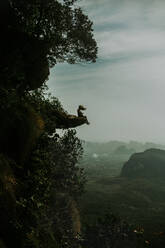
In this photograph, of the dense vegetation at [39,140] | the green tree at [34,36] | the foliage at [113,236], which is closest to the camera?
the dense vegetation at [39,140]

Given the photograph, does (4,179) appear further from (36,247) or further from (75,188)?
(75,188)

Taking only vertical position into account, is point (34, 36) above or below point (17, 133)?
above

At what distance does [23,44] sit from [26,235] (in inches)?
720

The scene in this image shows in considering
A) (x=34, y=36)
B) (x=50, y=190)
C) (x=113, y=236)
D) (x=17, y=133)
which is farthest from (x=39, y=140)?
(x=113, y=236)

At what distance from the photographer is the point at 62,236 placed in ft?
70.0

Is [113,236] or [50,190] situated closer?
[50,190]

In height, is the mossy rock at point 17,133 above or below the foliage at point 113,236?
above

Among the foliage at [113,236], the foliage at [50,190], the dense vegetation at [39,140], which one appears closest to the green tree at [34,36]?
the dense vegetation at [39,140]

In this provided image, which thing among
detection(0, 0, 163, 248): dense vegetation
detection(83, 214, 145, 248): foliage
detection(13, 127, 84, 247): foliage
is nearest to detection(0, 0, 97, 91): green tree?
detection(0, 0, 163, 248): dense vegetation

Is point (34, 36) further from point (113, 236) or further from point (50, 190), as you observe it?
point (113, 236)

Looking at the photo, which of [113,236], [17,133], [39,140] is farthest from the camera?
[113,236]

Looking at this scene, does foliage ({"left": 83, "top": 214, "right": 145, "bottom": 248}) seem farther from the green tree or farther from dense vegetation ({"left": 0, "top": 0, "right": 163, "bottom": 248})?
the green tree

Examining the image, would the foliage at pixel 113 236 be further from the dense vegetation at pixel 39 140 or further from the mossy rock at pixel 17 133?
the mossy rock at pixel 17 133

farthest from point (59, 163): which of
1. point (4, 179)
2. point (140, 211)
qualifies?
point (140, 211)
